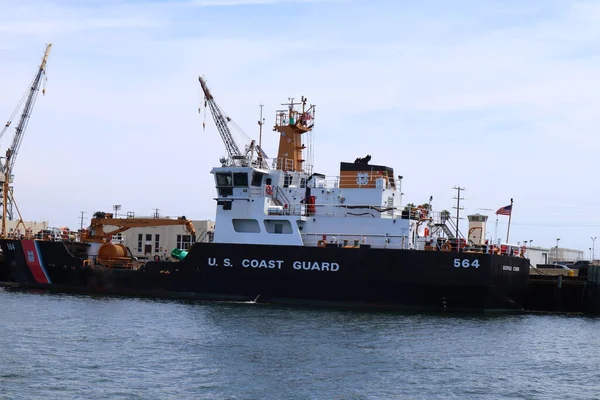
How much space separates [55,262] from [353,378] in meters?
23.9

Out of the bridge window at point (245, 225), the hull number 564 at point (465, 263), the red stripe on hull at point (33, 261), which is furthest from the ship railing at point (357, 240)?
the red stripe on hull at point (33, 261)

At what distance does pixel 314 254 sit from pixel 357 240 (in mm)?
2197

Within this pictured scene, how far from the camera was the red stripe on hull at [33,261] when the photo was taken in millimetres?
40375

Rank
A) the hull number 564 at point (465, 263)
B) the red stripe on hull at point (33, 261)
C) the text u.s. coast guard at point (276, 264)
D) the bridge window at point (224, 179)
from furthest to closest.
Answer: the red stripe on hull at point (33, 261)
the bridge window at point (224, 179)
the text u.s. coast guard at point (276, 264)
the hull number 564 at point (465, 263)

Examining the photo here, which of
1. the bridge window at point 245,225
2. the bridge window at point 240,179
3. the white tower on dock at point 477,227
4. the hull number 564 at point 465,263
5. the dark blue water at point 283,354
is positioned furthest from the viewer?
the white tower on dock at point 477,227

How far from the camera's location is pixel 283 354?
2312 centimetres

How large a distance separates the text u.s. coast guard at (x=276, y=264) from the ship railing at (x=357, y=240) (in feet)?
3.35

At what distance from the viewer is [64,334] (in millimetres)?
25922

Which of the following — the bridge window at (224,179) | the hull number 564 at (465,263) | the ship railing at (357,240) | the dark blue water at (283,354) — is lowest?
the dark blue water at (283,354)

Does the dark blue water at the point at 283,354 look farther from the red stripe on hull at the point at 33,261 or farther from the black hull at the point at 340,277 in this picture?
the red stripe on hull at the point at 33,261

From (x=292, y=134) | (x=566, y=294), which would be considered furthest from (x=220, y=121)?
(x=566, y=294)

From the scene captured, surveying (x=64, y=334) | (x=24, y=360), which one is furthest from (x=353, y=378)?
(x=64, y=334)

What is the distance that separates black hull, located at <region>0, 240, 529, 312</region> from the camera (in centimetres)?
3312

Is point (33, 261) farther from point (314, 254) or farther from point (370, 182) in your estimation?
point (370, 182)
